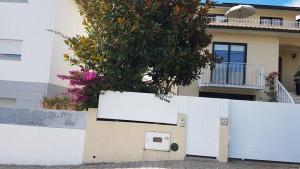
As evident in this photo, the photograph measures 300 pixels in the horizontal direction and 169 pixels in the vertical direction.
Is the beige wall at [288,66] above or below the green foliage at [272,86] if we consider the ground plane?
above

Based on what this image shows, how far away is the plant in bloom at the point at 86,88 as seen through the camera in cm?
1172

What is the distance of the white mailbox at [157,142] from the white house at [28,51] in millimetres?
6948

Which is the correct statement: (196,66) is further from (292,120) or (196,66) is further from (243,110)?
(292,120)

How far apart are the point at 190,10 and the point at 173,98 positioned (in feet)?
9.75

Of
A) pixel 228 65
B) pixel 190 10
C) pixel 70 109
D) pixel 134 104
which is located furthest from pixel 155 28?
pixel 228 65

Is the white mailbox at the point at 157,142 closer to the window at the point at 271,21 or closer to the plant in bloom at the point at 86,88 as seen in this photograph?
the plant in bloom at the point at 86,88

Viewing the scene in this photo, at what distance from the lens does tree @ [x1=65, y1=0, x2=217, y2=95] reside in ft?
37.8

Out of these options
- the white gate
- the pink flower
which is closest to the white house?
the pink flower

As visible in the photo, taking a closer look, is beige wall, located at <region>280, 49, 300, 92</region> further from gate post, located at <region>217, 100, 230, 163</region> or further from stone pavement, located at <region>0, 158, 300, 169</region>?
gate post, located at <region>217, 100, 230, 163</region>

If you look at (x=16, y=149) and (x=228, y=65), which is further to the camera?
(x=228, y=65)

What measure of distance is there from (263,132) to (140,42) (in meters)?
4.81

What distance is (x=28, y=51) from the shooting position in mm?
16766

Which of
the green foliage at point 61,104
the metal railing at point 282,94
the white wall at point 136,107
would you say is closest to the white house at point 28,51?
the green foliage at point 61,104

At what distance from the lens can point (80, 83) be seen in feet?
38.8
